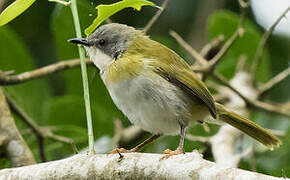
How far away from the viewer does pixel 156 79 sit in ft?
10.2

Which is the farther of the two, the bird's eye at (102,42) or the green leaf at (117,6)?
the bird's eye at (102,42)

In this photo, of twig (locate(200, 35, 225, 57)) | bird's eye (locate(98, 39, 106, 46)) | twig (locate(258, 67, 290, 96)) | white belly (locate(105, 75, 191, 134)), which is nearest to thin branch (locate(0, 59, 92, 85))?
bird's eye (locate(98, 39, 106, 46))

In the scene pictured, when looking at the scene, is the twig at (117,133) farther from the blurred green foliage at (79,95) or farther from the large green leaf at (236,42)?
the large green leaf at (236,42)

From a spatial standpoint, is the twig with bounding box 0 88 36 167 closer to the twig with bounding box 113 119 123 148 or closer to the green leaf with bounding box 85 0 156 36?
the twig with bounding box 113 119 123 148

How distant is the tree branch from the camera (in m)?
1.91

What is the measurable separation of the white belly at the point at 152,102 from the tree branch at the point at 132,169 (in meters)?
0.74

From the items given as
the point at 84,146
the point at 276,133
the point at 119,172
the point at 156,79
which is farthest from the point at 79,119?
the point at 119,172

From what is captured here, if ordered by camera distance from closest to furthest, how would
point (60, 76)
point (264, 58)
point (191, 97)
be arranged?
point (191, 97) → point (264, 58) → point (60, 76)

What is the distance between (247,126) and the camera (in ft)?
11.9

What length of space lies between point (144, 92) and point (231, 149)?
3.63ft

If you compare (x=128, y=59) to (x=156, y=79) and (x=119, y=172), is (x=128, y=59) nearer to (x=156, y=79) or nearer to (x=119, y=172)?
(x=156, y=79)

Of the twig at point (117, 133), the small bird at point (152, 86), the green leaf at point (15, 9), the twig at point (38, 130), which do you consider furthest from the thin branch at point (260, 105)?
the green leaf at point (15, 9)

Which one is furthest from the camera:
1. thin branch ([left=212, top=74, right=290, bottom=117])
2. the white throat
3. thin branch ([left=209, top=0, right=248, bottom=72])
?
thin branch ([left=212, top=74, right=290, bottom=117])

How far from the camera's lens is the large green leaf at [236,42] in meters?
4.28
